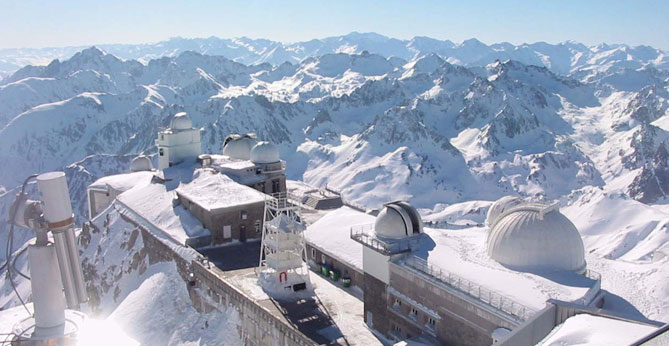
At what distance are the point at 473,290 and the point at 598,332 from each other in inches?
369

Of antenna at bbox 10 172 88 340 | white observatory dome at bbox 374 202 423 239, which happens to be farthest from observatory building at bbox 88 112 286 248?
antenna at bbox 10 172 88 340

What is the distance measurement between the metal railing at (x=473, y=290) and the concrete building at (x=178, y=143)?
41387mm

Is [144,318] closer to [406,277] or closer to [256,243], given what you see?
[256,243]

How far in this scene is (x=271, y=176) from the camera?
65938mm

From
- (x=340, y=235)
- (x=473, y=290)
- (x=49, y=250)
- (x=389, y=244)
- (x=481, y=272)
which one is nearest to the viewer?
(x=49, y=250)

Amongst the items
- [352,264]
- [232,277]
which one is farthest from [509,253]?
[232,277]

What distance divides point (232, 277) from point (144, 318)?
7.22 meters

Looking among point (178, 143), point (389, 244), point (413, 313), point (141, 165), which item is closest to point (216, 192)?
point (178, 143)

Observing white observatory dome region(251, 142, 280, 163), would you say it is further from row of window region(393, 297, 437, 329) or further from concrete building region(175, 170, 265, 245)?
row of window region(393, 297, 437, 329)

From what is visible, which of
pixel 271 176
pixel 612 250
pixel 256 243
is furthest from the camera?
pixel 612 250

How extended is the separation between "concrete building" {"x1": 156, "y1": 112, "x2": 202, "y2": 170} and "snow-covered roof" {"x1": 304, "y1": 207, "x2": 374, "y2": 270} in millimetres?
25349

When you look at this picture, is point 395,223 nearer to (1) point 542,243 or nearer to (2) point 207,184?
(1) point 542,243

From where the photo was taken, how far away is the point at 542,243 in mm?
31781

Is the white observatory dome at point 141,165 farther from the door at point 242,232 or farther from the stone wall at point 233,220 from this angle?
the door at point 242,232
